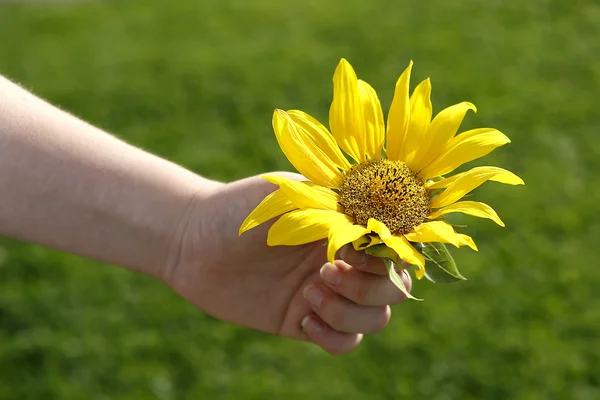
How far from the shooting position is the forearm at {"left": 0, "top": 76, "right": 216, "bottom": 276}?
6.95 ft

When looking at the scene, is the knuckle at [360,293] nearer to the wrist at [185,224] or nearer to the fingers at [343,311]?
the fingers at [343,311]

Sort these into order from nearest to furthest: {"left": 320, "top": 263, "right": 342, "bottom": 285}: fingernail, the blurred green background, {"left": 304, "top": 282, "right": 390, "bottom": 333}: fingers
Answer: 1. {"left": 320, "top": 263, "right": 342, "bottom": 285}: fingernail
2. {"left": 304, "top": 282, "right": 390, "bottom": 333}: fingers
3. the blurred green background

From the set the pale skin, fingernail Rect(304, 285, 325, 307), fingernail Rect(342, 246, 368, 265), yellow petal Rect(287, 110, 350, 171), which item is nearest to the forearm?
the pale skin

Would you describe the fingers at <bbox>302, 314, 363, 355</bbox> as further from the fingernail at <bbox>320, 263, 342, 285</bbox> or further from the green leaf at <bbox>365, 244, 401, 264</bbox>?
the green leaf at <bbox>365, 244, 401, 264</bbox>

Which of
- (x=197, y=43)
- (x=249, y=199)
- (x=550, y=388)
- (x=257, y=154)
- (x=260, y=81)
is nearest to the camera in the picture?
(x=249, y=199)

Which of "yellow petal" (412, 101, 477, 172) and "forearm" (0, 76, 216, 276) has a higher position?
"yellow petal" (412, 101, 477, 172)

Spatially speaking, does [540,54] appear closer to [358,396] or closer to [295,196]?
[358,396]

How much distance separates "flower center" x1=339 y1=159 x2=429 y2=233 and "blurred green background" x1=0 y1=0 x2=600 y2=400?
1.90m

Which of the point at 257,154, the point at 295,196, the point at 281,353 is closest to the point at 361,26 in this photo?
the point at 257,154

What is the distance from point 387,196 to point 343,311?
0.55 m

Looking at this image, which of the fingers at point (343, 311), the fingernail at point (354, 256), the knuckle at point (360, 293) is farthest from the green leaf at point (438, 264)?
A: the fingers at point (343, 311)

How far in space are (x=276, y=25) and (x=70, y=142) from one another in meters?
4.28

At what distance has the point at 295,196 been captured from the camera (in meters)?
1.48

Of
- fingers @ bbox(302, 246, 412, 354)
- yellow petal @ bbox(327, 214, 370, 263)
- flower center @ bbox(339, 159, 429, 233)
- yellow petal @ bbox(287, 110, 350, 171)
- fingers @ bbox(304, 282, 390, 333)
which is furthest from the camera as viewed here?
fingers @ bbox(304, 282, 390, 333)
